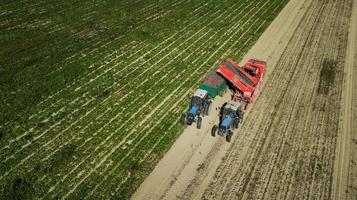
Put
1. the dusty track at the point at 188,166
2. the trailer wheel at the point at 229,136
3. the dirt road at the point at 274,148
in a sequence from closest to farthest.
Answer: the dusty track at the point at 188,166, the dirt road at the point at 274,148, the trailer wheel at the point at 229,136

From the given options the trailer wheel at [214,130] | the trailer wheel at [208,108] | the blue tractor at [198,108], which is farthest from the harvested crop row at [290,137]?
the blue tractor at [198,108]

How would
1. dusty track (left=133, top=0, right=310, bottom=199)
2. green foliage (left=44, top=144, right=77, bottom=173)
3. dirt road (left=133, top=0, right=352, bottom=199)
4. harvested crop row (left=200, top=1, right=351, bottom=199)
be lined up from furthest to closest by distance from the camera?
green foliage (left=44, top=144, right=77, bottom=173) < harvested crop row (left=200, top=1, right=351, bottom=199) < dirt road (left=133, top=0, right=352, bottom=199) < dusty track (left=133, top=0, right=310, bottom=199)

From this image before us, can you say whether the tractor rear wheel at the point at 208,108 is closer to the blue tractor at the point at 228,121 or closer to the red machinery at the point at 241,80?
the blue tractor at the point at 228,121

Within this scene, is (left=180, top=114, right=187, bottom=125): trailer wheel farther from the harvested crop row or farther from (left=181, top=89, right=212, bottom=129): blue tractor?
the harvested crop row

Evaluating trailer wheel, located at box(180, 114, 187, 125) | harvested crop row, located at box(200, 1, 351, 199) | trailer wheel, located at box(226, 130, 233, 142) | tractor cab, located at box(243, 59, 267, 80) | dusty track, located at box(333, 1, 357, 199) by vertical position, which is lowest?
dusty track, located at box(333, 1, 357, 199)

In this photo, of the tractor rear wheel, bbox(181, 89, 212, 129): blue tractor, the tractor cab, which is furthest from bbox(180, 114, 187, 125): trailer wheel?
the tractor cab

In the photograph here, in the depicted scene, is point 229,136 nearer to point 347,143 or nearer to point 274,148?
point 274,148

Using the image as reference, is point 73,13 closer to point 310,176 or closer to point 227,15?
point 227,15

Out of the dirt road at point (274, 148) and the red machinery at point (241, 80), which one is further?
the red machinery at point (241, 80)
